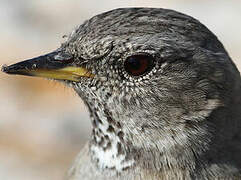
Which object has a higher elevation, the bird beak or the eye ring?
the bird beak

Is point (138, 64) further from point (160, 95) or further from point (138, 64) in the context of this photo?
point (160, 95)

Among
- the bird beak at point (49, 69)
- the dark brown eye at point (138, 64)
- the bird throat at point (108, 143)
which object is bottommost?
the bird throat at point (108, 143)

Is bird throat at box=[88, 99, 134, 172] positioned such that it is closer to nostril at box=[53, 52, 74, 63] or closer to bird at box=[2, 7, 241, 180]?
bird at box=[2, 7, 241, 180]

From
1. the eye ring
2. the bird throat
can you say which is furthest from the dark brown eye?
the bird throat

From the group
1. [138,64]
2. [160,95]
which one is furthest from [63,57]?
[160,95]

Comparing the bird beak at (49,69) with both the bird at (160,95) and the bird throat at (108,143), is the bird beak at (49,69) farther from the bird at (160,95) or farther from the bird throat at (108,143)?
the bird throat at (108,143)

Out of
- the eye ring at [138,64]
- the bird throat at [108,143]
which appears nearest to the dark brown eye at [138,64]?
the eye ring at [138,64]

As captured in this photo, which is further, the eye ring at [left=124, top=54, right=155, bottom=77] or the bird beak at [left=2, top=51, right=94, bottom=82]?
the bird beak at [left=2, top=51, right=94, bottom=82]

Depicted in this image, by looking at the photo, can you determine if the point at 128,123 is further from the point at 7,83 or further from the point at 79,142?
the point at 7,83
